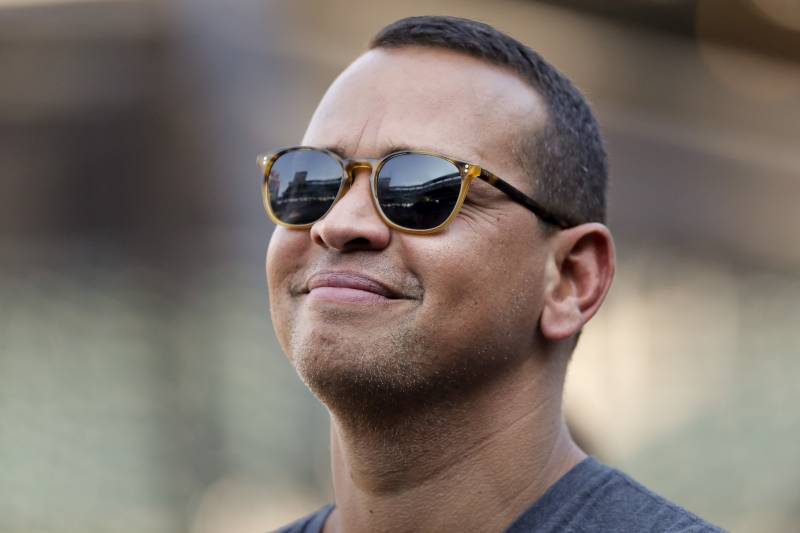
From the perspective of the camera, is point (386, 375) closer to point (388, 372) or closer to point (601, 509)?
point (388, 372)

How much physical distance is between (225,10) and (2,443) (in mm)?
4461

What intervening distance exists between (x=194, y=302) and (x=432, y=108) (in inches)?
282

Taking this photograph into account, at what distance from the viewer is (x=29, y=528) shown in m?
9.95

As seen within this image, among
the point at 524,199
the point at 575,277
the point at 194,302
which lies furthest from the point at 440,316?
the point at 194,302

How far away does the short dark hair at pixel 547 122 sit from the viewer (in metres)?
2.96

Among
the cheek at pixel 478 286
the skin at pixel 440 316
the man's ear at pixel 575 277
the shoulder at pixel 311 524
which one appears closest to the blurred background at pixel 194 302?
the shoulder at pixel 311 524

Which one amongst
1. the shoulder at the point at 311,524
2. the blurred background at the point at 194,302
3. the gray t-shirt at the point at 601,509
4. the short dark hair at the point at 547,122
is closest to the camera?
the gray t-shirt at the point at 601,509

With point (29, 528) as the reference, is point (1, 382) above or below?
above

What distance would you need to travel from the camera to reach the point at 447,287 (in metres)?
2.69

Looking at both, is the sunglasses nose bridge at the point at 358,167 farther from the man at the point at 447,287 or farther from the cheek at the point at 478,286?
the cheek at the point at 478,286

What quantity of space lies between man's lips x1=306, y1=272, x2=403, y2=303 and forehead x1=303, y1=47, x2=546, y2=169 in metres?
0.36

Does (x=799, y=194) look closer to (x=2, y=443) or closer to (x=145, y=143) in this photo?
(x=145, y=143)

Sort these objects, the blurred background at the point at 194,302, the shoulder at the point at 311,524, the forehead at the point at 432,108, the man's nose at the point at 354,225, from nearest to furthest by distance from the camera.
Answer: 1. the man's nose at the point at 354,225
2. the forehead at the point at 432,108
3. the shoulder at the point at 311,524
4. the blurred background at the point at 194,302

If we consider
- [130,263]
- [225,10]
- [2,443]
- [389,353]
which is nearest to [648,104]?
[225,10]
